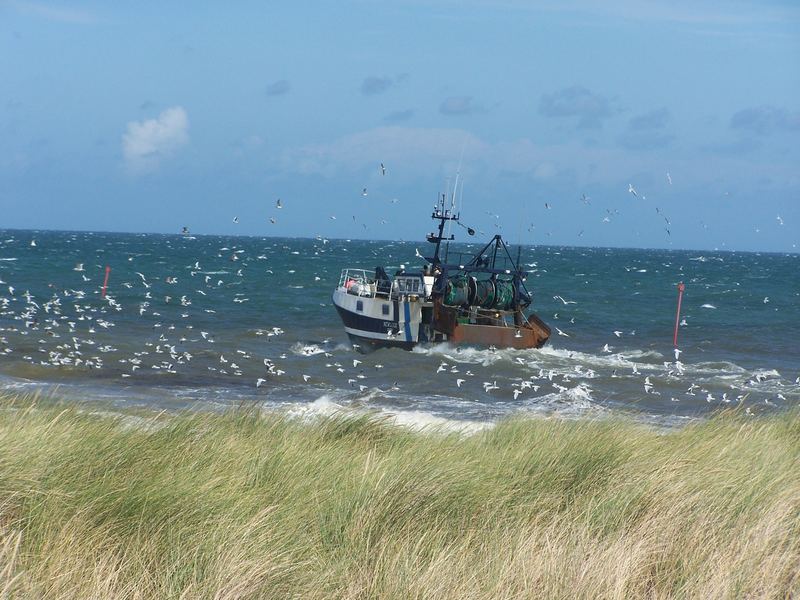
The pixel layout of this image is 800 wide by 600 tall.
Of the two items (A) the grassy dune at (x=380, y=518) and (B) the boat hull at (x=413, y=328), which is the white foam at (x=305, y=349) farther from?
(A) the grassy dune at (x=380, y=518)

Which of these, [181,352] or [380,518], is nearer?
[380,518]

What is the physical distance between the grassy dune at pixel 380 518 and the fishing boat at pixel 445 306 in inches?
853

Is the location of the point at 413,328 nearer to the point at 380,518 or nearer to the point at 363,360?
the point at 363,360

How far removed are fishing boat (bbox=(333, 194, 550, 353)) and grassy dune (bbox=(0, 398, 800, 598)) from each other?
21.7m

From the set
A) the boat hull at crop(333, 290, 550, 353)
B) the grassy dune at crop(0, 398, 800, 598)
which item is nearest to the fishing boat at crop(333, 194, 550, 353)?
the boat hull at crop(333, 290, 550, 353)

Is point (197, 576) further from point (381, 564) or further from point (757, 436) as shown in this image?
point (757, 436)

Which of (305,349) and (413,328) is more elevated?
(413,328)

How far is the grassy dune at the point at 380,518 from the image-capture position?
5578mm

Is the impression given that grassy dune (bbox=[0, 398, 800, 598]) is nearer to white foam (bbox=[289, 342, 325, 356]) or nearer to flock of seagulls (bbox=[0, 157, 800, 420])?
flock of seagulls (bbox=[0, 157, 800, 420])

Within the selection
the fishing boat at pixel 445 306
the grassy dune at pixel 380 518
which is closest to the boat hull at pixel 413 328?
the fishing boat at pixel 445 306

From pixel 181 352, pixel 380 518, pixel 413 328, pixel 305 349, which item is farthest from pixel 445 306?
pixel 380 518

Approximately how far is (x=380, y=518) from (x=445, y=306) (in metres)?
24.6

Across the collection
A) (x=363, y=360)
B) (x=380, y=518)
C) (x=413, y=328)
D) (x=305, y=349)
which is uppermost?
(x=380, y=518)

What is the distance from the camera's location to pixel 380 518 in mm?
6652
